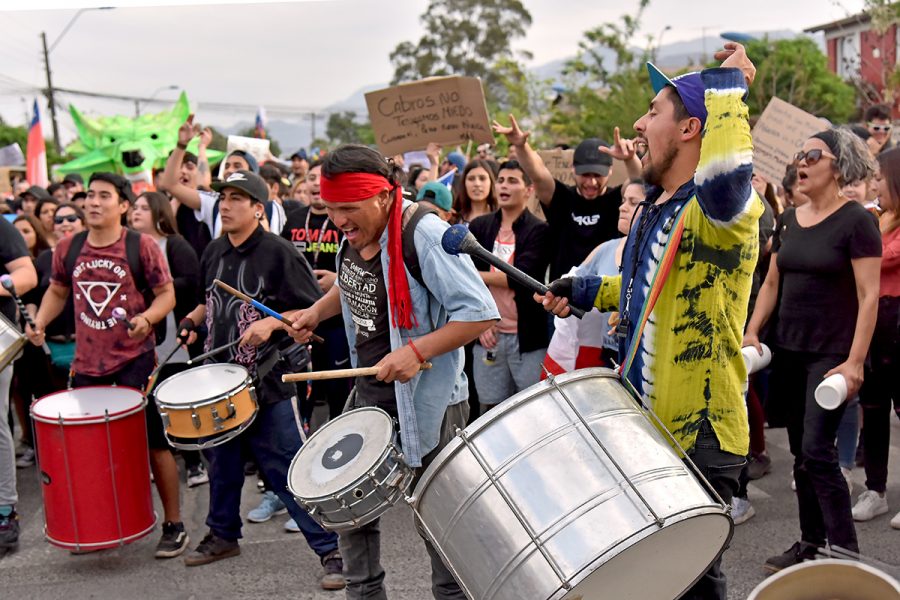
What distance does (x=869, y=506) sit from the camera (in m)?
5.05

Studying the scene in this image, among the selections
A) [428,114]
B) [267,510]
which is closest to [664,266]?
[267,510]

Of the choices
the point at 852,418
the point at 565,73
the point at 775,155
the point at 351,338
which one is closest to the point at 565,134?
the point at 565,73

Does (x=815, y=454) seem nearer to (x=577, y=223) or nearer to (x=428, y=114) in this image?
(x=577, y=223)

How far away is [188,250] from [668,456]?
4391 millimetres

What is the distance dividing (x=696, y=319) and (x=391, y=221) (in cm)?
118

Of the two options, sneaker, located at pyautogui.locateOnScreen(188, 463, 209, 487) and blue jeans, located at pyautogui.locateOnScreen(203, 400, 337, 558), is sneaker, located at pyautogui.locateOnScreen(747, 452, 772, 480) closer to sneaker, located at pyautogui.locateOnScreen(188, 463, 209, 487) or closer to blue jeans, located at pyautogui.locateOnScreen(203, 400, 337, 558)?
blue jeans, located at pyautogui.locateOnScreen(203, 400, 337, 558)

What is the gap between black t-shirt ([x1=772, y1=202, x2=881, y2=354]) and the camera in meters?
4.07

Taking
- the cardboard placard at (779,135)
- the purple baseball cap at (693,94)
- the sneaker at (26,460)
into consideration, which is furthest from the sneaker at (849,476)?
the sneaker at (26,460)

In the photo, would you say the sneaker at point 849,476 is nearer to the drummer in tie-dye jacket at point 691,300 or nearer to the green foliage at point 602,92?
the drummer in tie-dye jacket at point 691,300

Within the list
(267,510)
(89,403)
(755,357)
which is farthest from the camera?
(267,510)

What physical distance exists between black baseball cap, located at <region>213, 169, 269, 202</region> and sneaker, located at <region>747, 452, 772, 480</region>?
3.48m

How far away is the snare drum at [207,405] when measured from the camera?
13.7 ft

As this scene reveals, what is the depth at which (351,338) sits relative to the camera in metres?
3.58

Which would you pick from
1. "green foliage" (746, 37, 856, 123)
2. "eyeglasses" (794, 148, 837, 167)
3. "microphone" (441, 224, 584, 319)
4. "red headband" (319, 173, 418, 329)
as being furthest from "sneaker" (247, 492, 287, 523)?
"green foliage" (746, 37, 856, 123)
